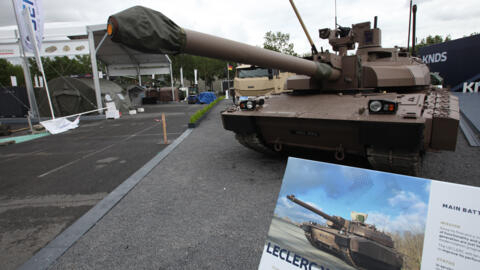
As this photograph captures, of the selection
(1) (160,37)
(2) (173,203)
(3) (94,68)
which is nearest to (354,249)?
(1) (160,37)

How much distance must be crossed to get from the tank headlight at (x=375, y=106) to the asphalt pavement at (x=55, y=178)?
3.92 m

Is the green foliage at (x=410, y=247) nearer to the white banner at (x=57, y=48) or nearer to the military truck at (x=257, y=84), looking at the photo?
the military truck at (x=257, y=84)

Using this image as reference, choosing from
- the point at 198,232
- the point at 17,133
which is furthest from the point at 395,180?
the point at 17,133

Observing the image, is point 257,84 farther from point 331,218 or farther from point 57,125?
point 331,218

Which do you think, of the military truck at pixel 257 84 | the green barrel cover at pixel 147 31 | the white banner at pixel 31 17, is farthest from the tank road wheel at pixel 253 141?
the white banner at pixel 31 17

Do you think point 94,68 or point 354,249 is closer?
point 354,249

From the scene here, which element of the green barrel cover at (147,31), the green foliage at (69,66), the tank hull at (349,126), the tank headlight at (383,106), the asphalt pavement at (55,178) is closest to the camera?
the green barrel cover at (147,31)

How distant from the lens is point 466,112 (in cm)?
914

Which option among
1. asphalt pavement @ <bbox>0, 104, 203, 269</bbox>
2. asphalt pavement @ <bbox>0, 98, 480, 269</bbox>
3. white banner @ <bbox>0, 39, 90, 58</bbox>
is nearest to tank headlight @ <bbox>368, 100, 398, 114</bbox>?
asphalt pavement @ <bbox>0, 98, 480, 269</bbox>

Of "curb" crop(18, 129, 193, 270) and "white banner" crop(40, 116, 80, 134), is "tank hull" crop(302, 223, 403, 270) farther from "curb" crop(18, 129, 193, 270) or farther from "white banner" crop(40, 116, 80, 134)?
"white banner" crop(40, 116, 80, 134)

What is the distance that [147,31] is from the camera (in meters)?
1.95

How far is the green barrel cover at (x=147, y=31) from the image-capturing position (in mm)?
1904

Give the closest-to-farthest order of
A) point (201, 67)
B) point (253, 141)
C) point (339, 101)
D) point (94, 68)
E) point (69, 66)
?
point (339, 101)
point (253, 141)
point (94, 68)
point (69, 66)
point (201, 67)

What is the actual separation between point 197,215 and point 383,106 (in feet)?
8.65
